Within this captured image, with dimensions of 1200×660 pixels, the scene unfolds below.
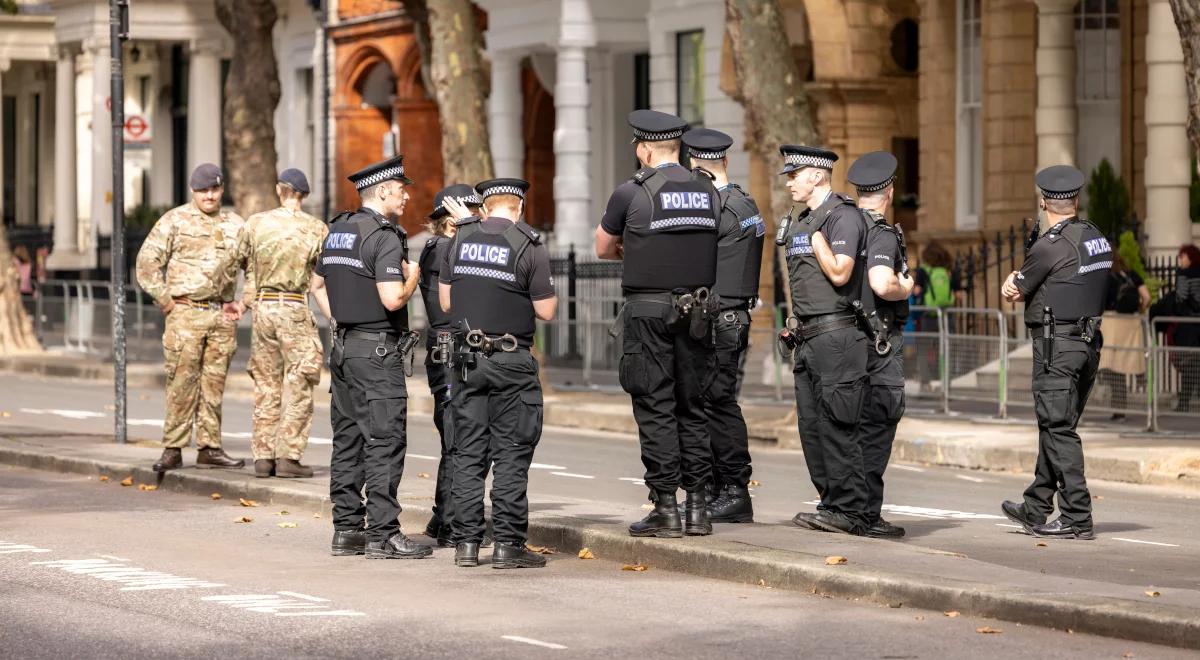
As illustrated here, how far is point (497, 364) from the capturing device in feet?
39.3

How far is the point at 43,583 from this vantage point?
1162 cm

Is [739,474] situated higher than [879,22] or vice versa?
[879,22]

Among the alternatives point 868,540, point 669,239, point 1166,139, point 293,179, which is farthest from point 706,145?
point 1166,139

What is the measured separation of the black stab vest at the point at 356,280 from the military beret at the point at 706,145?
5.40ft

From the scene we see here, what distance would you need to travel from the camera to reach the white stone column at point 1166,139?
2467 cm

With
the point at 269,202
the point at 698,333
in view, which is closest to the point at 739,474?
the point at 698,333

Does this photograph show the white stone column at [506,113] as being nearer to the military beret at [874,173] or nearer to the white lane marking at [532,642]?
the military beret at [874,173]

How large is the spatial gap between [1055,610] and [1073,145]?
1741 cm

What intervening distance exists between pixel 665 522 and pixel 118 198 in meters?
8.19

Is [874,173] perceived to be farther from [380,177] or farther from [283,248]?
[283,248]

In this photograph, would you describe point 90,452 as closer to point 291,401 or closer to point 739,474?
point 291,401

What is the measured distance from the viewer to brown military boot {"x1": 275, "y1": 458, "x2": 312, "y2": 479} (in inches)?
633

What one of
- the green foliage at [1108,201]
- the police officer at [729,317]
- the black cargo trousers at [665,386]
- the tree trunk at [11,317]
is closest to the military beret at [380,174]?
the black cargo trousers at [665,386]

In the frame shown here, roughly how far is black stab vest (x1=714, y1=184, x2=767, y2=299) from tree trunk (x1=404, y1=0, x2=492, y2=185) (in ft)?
43.8
